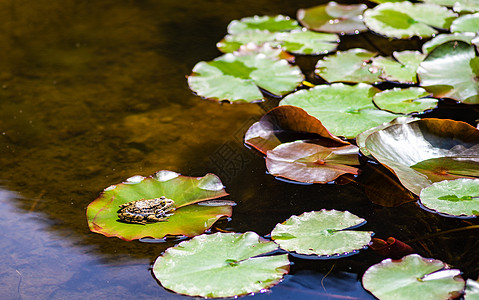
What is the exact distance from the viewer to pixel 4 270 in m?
1.86

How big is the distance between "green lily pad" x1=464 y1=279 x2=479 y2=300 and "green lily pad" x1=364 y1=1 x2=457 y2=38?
220 cm

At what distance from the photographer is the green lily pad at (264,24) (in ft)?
12.0

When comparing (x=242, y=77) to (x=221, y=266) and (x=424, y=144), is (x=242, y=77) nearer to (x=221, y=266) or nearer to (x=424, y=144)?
(x=424, y=144)

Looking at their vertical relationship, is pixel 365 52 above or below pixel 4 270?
above

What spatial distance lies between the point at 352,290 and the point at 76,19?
3102 millimetres

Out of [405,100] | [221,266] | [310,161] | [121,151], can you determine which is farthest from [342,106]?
[221,266]

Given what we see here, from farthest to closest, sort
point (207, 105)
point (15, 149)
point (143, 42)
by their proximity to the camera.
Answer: point (143, 42) < point (207, 105) < point (15, 149)

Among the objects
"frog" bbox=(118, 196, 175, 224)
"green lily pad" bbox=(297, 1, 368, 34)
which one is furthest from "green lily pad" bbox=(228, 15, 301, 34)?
"frog" bbox=(118, 196, 175, 224)

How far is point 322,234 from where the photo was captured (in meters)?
1.86

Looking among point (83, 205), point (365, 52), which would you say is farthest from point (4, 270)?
point (365, 52)

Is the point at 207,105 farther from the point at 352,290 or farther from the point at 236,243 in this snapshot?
the point at 352,290

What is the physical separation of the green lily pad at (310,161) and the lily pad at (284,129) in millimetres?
73

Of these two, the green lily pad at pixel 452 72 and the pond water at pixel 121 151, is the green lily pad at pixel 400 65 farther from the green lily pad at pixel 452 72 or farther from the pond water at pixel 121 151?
the pond water at pixel 121 151

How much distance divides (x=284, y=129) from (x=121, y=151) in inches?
31.0
